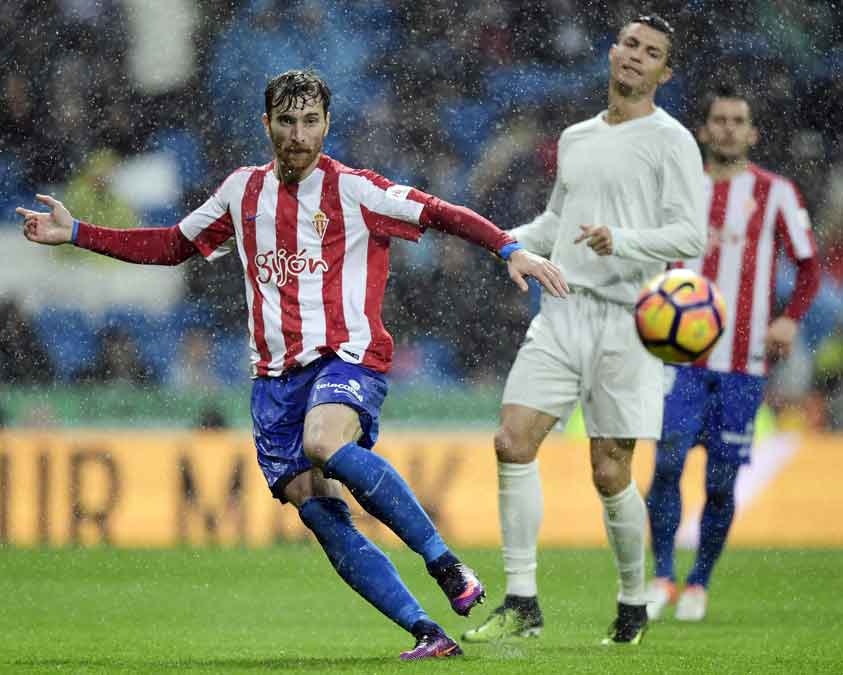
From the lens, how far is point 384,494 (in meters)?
4.73

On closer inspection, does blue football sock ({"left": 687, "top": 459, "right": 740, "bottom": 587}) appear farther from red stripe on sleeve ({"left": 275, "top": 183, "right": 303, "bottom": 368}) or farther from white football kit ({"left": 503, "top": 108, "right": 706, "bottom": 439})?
red stripe on sleeve ({"left": 275, "top": 183, "right": 303, "bottom": 368})

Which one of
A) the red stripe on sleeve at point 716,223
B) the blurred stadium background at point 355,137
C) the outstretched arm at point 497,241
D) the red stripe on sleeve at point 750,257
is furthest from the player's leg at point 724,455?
the blurred stadium background at point 355,137

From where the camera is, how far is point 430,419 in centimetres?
1088

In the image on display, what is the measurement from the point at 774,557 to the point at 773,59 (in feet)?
16.6

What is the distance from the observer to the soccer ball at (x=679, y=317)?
523cm

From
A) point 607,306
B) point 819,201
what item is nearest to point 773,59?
point 819,201

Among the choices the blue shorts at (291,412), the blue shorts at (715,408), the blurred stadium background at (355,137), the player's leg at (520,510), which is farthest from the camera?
the blurred stadium background at (355,137)

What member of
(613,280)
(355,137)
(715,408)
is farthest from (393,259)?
(613,280)

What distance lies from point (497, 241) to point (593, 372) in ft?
3.51

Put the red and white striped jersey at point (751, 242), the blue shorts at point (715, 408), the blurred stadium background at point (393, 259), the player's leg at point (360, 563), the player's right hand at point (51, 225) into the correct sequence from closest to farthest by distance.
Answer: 1. the player's leg at point (360, 563)
2. the player's right hand at point (51, 225)
3. the blue shorts at point (715, 408)
4. the red and white striped jersey at point (751, 242)
5. the blurred stadium background at point (393, 259)

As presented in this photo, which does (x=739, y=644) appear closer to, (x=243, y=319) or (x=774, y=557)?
(x=774, y=557)

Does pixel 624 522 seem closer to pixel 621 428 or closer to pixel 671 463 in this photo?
pixel 621 428

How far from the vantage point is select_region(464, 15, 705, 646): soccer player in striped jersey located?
224 inches

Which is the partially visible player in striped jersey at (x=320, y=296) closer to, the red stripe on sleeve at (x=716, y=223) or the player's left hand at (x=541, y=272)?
the player's left hand at (x=541, y=272)
